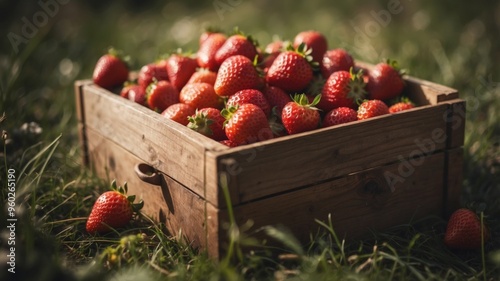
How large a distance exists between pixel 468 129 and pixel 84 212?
1746mm

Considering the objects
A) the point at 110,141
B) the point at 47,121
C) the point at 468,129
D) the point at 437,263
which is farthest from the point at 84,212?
the point at 468,129

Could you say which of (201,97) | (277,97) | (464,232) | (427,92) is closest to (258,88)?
(277,97)

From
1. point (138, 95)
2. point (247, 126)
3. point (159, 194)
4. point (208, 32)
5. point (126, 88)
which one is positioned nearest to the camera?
point (247, 126)

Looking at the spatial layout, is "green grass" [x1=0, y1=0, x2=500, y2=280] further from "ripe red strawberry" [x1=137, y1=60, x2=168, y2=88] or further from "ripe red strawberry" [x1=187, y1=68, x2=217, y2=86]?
"ripe red strawberry" [x1=187, y1=68, x2=217, y2=86]

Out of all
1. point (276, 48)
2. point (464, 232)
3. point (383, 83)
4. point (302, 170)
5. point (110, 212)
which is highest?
point (276, 48)

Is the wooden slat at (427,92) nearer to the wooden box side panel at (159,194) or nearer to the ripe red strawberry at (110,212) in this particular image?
the wooden box side panel at (159,194)

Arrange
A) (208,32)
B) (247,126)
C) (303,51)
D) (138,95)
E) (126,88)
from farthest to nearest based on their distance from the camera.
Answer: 1. (208,32)
2. (126,88)
3. (138,95)
4. (303,51)
5. (247,126)

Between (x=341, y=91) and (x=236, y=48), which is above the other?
(x=236, y=48)

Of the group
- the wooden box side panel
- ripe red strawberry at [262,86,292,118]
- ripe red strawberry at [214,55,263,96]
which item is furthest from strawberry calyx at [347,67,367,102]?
the wooden box side panel

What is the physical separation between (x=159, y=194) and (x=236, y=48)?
61 centimetres

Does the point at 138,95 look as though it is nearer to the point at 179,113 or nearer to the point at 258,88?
the point at 179,113

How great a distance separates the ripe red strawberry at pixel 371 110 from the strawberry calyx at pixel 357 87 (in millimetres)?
68

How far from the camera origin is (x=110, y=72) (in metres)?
2.62

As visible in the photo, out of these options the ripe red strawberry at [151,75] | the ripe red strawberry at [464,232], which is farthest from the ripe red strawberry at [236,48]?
the ripe red strawberry at [464,232]
